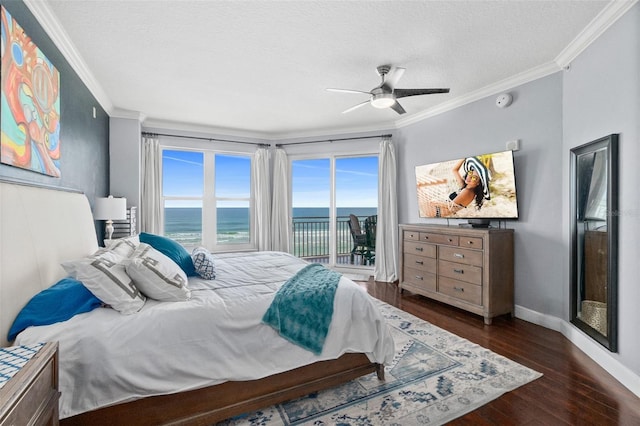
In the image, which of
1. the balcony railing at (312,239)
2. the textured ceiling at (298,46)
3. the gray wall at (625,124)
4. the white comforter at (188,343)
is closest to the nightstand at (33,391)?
the white comforter at (188,343)

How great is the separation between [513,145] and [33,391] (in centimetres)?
417

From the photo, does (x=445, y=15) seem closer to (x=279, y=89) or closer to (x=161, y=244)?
(x=279, y=89)

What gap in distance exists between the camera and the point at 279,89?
3.58m

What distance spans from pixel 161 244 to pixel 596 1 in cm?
379

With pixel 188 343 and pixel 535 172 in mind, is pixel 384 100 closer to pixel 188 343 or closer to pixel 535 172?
pixel 535 172

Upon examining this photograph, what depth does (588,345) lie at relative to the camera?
8.20ft

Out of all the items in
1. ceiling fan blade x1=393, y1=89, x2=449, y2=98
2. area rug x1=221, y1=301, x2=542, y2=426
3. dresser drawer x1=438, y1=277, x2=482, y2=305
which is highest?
ceiling fan blade x1=393, y1=89, x2=449, y2=98

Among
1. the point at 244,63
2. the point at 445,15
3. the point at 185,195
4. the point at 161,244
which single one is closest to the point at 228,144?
the point at 185,195

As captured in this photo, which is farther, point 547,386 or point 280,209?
point 280,209

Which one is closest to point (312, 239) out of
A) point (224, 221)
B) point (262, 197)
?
point (262, 197)

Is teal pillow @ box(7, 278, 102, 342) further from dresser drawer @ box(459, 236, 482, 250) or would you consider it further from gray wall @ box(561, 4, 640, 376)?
gray wall @ box(561, 4, 640, 376)

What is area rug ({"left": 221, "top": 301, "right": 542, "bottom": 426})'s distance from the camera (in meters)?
1.79

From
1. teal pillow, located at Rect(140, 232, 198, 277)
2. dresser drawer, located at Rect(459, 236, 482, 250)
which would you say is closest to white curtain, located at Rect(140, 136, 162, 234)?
teal pillow, located at Rect(140, 232, 198, 277)

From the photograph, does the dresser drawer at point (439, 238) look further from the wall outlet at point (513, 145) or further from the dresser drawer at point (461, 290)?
the wall outlet at point (513, 145)
